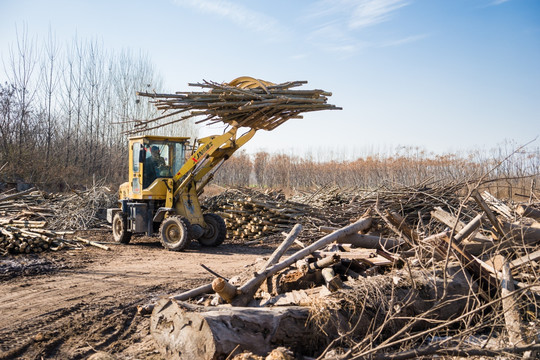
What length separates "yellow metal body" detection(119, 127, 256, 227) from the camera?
11.2 m

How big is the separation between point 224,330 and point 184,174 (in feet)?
26.1

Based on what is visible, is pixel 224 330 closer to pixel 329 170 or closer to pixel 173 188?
pixel 173 188

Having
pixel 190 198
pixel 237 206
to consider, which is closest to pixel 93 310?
pixel 190 198

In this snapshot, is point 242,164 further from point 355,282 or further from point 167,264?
point 355,282

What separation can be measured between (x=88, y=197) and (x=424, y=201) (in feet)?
36.6

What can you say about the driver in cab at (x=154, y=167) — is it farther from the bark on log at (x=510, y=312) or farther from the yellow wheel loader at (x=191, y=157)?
the bark on log at (x=510, y=312)

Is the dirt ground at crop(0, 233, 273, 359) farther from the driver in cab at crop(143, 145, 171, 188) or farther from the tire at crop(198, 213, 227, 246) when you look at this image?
the driver in cab at crop(143, 145, 171, 188)

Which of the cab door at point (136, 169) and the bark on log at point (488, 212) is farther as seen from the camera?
the cab door at point (136, 169)

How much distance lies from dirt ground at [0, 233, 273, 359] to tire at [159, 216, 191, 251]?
205 mm

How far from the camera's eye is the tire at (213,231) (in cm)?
1195

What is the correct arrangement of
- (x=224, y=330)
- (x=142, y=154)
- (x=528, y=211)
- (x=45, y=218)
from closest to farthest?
1. (x=224, y=330)
2. (x=528, y=211)
3. (x=142, y=154)
4. (x=45, y=218)

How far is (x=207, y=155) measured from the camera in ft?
36.8

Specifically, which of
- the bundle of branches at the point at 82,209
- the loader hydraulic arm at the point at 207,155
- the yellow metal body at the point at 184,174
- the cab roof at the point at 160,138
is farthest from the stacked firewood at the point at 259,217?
the bundle of branches at the point at 82,209

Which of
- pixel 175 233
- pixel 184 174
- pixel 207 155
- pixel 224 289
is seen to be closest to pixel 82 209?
pixel 175 233
